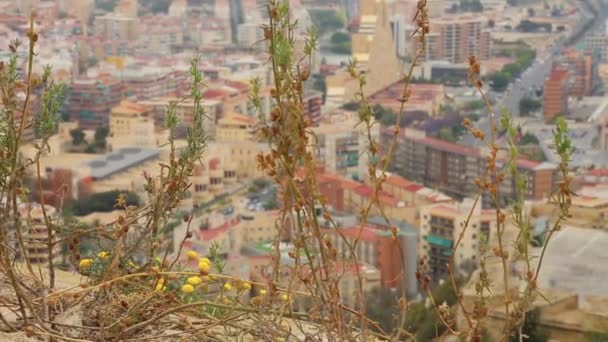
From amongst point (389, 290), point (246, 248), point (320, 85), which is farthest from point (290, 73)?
point (320, 85)

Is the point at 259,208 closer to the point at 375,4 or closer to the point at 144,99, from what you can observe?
the point at 144,99

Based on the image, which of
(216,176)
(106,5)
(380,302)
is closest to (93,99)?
(216,176)

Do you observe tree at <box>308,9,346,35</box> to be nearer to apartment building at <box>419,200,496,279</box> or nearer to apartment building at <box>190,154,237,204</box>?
apartment building at <box>190,154,237,204</box>

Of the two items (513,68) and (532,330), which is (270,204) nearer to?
(513,68)

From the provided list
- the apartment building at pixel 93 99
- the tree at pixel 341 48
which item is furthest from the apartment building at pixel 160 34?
the tree at pixel 341 48

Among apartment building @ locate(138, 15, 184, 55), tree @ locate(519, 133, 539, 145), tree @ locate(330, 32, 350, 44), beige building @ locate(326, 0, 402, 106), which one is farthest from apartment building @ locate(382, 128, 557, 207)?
apartment building @ locate(138, 15, 184, 55)
